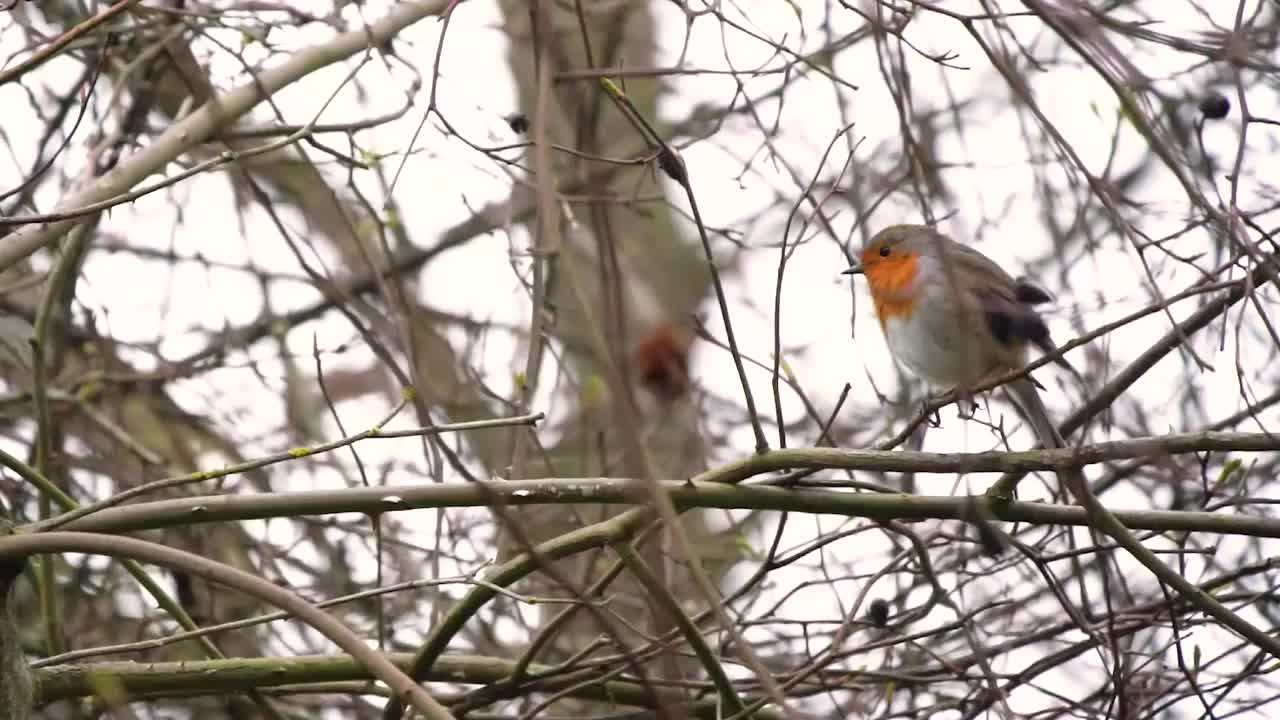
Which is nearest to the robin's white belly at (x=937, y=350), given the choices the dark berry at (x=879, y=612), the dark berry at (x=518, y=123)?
the dark berry at (x=879, y=612)

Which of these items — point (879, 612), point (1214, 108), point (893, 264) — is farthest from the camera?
point (893, 264)

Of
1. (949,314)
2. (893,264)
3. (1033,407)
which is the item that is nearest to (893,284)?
(893,264)

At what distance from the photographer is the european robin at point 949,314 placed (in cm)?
420

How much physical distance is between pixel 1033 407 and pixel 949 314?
17.8 inches

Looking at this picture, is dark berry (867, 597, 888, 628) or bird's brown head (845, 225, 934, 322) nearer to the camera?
dark berry (867, 597, 888, 628)

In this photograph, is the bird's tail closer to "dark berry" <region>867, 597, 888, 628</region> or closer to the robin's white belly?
the robin's white belly

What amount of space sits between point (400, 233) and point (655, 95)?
2.06 m

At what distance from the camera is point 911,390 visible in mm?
5855

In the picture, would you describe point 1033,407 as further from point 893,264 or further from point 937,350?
point 893,264

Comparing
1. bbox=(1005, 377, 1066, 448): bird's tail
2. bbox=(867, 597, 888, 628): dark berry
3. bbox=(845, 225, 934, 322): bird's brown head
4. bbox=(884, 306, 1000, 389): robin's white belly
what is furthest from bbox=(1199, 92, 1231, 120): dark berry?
bbox=(867, 597, 888, 628): dark berry

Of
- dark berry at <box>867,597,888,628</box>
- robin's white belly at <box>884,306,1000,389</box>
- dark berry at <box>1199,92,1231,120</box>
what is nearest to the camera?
dark berry at <box>1199,92,1231,120</box>

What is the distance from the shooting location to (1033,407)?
168 inches

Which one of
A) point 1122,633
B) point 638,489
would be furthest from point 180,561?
point 1122,633

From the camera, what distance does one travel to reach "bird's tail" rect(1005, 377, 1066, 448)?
412 cm
